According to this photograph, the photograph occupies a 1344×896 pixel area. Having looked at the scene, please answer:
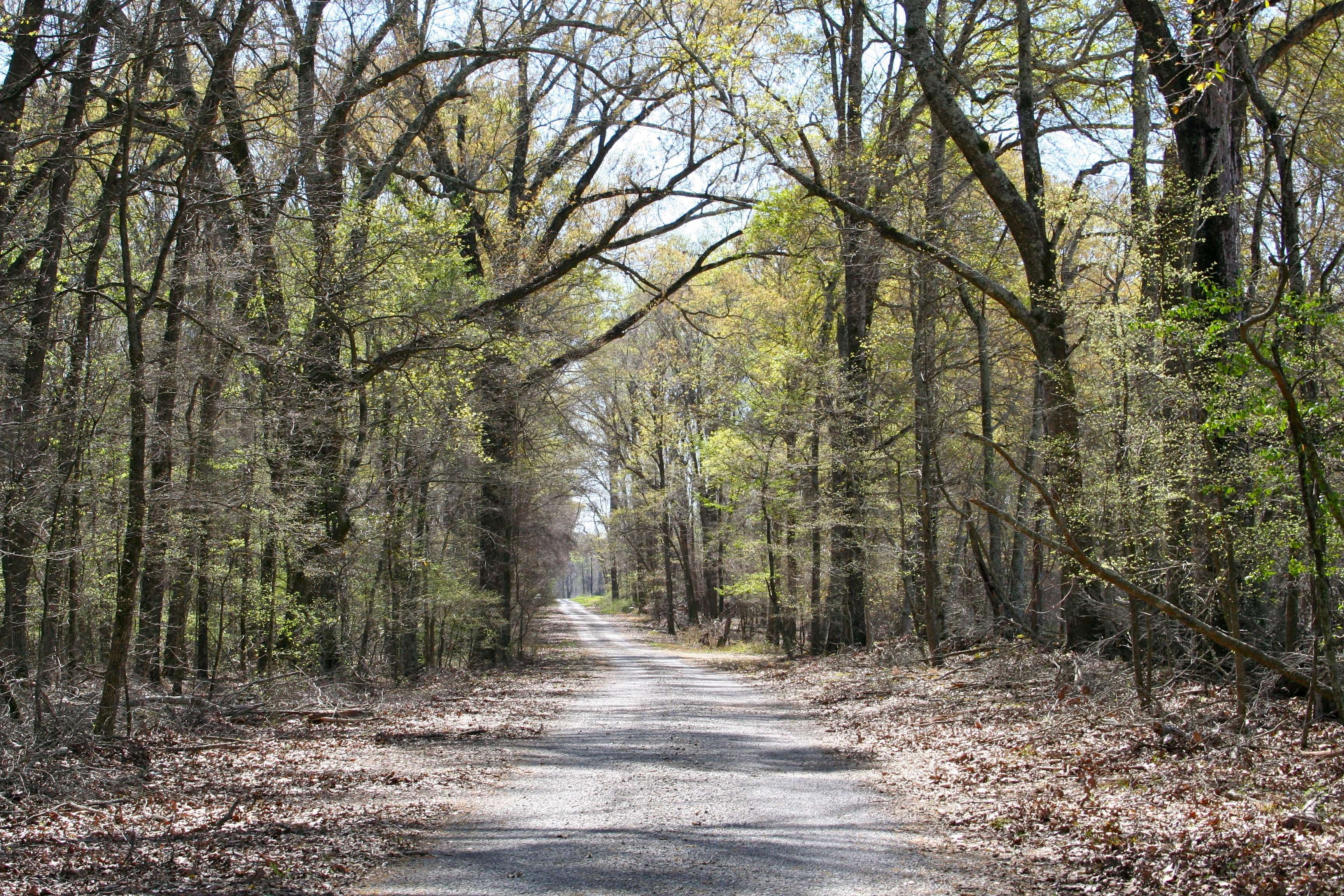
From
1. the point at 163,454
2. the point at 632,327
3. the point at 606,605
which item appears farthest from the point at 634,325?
the point at 606,605

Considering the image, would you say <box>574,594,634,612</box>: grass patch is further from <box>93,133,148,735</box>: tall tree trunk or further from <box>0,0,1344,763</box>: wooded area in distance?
<box>93,133,148,735</box>: tall tree trunk

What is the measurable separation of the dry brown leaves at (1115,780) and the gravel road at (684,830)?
0.51 meters

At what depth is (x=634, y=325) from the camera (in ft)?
63.5

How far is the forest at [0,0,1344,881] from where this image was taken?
725 cm

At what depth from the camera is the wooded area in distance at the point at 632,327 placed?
7262 mm

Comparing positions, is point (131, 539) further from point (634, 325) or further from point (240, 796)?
point (634, 325)

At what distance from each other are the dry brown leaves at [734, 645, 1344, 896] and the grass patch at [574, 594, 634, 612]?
52190 millimetres

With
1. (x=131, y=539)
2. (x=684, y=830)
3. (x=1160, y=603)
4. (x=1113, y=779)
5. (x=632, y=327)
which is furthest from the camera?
(x=632, y=327)

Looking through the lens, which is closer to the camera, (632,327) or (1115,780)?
(1115,780)

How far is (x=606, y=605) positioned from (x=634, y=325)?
56.8 metres

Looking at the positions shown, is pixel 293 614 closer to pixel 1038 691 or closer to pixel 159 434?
pixel 159 434

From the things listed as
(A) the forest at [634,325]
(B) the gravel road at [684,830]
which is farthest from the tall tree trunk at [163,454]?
(B) the gravel road at [684,830]

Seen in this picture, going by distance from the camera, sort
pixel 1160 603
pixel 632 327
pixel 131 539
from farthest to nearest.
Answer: pixel 632 327 → pixel 131 539 → pixel 1160 603

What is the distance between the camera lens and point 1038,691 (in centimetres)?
1091
